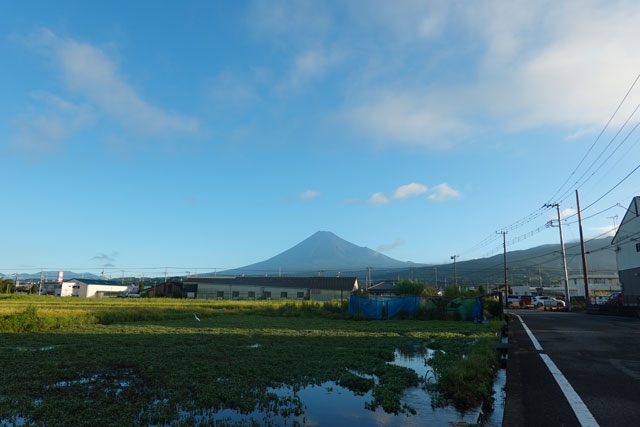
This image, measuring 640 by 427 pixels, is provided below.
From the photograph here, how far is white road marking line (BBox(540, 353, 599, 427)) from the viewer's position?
193 inches

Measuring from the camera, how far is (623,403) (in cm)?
564

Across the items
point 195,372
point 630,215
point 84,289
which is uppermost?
point 630,215

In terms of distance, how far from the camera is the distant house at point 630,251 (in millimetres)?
34125

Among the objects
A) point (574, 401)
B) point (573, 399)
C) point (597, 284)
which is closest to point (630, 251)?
point (573, 399)

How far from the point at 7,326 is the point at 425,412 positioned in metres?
18.8

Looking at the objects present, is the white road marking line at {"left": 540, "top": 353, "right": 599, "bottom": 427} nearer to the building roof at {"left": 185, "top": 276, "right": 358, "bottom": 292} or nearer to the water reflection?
the water reflection

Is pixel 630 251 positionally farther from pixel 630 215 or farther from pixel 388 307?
pixel 388 307

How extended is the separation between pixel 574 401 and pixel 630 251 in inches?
1531

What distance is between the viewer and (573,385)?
6836 millimetres

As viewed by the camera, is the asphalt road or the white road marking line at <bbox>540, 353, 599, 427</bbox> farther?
the asphalt road

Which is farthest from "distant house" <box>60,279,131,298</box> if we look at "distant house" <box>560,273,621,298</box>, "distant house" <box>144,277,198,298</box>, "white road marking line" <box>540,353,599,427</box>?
"distant house" <box>560,273,621,298</box>

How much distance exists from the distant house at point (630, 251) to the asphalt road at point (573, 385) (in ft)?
93.5

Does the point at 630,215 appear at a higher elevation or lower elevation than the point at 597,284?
higher

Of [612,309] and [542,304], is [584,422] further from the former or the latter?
[542,304]
